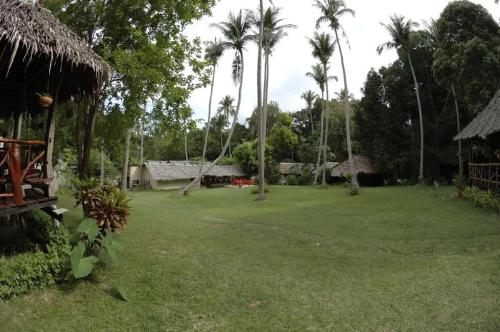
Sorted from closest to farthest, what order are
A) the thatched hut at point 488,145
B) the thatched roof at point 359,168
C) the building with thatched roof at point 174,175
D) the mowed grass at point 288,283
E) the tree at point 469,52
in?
the mowed grass at point 288,283 → the thatched hut at point 488,145 → the tree at point 469,52 → the thatched roof at point 359,168 → the building with thatched roof at point 174,175

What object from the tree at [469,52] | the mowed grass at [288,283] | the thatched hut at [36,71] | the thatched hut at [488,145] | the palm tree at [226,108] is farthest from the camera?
the palm tree at [226,108]

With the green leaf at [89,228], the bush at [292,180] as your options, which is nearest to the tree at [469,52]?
the green leaf at [89,228]

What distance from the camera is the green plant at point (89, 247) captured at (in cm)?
600

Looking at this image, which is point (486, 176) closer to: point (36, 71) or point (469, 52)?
point (469, 52)

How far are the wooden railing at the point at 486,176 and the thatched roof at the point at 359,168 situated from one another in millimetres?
17853

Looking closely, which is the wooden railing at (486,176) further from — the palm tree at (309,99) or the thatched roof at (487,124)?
the palm tree at (309,99)

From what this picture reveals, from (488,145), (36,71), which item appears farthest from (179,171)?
(36,71)

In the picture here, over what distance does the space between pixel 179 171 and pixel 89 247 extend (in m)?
37.7

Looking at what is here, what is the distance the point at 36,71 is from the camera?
27.2 ft

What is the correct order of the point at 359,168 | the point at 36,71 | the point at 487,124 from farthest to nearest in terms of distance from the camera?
1. the point at 359,168
2. the point at 487,124
3. the point at 36,71

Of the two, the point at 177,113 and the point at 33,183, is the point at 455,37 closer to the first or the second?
the point at 177,113

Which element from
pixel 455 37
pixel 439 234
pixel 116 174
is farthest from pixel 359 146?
pixel 439 234

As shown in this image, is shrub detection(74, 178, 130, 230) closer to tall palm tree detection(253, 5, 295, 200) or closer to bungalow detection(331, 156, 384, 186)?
tall palm tree detection(253, 5, 295, 200)

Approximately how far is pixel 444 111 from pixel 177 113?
27676mm
